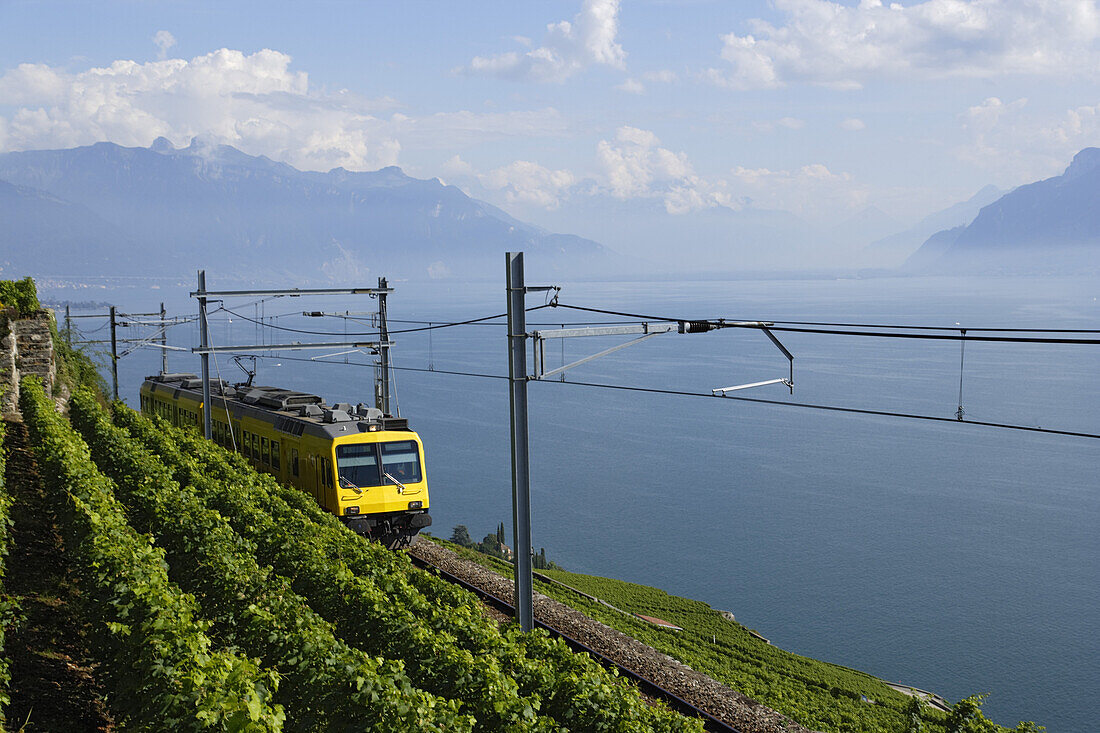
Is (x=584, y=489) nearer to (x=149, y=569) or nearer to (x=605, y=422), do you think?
(x=605, y=422)

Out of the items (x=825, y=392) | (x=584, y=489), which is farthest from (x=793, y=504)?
(x=825, y=392)

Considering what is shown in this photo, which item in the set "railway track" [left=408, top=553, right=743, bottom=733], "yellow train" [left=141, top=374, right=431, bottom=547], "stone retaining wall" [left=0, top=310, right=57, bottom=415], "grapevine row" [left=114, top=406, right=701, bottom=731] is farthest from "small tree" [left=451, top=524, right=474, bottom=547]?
"grapevine row" [left=114, top=406, right=701, bottom=731]

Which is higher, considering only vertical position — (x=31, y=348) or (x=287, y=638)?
(x=31, y=348)

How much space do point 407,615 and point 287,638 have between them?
179 centimetres

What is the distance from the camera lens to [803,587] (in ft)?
163

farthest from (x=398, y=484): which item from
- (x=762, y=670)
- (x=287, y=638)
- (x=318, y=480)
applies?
(x=762, y=670)

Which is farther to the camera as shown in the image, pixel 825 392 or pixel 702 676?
pixel 825 392

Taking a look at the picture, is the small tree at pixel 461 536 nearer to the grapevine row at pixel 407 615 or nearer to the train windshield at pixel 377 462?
the train windshield at pixel 377 462

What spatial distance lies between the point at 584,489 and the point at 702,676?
51.8 metres

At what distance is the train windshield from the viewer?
20.3 m

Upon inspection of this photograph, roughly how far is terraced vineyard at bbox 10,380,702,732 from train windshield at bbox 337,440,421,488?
281cm

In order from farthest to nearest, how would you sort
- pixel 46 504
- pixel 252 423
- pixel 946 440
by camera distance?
A: pixel 946 440
pixel 252 423
pixel 46 504

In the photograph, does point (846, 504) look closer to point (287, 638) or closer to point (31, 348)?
point (31, 348)

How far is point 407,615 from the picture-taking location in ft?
38.5
